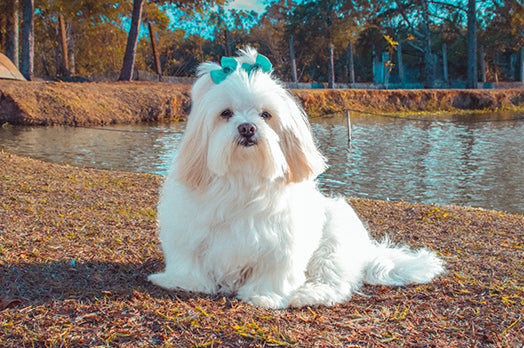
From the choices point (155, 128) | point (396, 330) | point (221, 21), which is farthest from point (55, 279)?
point (221, 21)

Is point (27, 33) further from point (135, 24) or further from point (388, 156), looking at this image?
point (388, 156)

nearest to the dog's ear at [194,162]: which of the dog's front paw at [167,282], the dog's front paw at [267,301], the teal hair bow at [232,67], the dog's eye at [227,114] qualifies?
the dog's eye at [227,114]

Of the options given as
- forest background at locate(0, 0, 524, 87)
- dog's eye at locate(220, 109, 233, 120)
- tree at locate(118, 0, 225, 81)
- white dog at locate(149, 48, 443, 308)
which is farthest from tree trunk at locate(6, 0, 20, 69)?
dog's eye at locate(220, 109, 233, 120)

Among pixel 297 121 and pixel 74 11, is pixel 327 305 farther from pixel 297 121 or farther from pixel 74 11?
pixel 74 11

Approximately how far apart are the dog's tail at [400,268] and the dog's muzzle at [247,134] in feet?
5.21

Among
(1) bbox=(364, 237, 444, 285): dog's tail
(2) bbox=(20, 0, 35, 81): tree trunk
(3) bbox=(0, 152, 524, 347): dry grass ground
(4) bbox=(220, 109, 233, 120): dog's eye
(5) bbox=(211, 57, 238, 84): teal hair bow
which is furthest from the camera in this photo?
(2) bbox=(20, 0, 35, 81): tree trunk

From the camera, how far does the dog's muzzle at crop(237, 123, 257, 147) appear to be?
8.16ft

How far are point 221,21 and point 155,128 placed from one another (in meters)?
16.3

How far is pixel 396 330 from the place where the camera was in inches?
104

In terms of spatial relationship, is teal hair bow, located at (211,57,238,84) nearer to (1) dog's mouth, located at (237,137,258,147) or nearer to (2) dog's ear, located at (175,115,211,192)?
(2) dog's ear, located at (175,115,211,192)

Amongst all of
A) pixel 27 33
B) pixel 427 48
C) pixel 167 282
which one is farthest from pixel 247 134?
pixel 427 48

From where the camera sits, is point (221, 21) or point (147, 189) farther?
point (221, 21)

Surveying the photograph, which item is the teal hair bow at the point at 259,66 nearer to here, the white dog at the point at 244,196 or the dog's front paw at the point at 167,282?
the white dog at the point at 244,196

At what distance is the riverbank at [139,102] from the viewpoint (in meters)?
15.3
